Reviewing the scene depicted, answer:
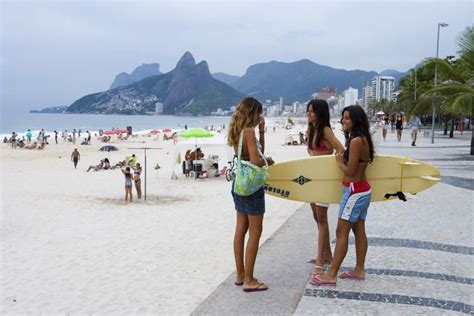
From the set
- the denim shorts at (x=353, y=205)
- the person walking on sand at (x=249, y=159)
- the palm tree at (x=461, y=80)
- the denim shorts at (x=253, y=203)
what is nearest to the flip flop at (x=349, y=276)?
the denim shorts at (x=353, y=205)

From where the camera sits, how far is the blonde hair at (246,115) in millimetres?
4098

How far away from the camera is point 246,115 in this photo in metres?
4.11

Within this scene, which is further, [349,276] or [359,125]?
[349,276]

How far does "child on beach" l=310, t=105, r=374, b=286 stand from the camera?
161 inches

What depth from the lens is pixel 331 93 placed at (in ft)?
492

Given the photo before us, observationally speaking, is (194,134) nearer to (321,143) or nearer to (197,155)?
(197,155)

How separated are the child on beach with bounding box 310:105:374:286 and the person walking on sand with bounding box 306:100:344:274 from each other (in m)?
0.19

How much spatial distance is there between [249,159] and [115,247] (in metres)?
3.56

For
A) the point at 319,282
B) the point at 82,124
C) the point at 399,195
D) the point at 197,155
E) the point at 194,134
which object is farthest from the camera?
the point at 82,124

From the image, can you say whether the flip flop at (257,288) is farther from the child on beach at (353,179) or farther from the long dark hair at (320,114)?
the long dark hair at (320,114)

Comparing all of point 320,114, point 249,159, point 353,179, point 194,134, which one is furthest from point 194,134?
point 353,179

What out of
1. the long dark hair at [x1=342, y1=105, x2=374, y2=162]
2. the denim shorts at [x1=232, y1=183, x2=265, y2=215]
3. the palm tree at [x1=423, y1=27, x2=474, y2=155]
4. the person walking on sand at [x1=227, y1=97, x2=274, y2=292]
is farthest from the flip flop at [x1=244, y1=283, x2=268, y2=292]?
the palm tree at [x1=423, y1=27, x2=474, y2=155]

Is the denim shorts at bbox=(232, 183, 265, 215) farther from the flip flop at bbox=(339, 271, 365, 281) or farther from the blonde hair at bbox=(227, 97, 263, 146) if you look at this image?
the flip flop at bbox=(339, 271, 365, 281)

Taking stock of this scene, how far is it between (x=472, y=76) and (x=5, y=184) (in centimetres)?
1503
